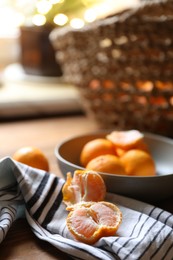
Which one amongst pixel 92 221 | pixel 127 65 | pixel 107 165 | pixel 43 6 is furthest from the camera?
pixel 43 6

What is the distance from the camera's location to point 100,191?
1.48 feet

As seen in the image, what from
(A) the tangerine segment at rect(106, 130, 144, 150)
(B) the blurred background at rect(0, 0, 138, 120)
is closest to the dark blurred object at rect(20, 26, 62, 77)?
(B) the blurred background at rect(0, 0, 138, 120)

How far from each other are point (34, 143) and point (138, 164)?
0.34 meters

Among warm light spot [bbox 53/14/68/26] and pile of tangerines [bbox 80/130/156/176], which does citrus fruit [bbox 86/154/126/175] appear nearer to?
pile of tangerines [bbox 80/130/156/176]

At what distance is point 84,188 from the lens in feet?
1.46

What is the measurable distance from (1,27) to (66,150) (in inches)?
41.9

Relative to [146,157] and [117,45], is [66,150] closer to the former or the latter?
[146,157]

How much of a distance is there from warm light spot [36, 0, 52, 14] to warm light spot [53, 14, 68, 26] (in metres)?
0.04

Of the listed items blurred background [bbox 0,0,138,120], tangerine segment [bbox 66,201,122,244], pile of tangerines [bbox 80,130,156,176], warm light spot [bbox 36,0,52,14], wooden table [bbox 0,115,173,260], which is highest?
warm light spot [bbox 36,0,52,14]

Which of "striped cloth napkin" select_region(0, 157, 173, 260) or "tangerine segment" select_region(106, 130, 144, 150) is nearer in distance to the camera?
"striped cloth napkin" select_region(0, 157, 173, 260)

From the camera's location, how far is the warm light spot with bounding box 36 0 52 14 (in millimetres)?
1112

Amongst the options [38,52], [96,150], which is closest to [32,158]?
[96,150]

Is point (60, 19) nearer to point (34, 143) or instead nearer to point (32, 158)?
point (34, 143)

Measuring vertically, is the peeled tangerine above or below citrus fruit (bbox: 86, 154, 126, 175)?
below
